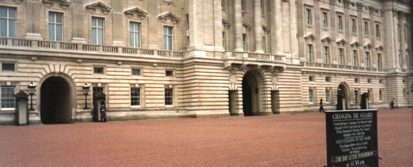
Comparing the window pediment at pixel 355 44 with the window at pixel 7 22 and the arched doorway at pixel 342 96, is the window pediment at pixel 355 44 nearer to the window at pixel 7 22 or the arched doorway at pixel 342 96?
the arched doorway at pixel 342 96

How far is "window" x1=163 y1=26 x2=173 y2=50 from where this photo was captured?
45.0 meters

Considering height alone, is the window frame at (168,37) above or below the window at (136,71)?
above

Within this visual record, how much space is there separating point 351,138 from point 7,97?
32733 mm

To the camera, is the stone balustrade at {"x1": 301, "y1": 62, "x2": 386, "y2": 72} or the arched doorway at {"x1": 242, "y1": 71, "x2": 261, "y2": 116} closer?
the arched doorway at {"x1": 242, "y1": 71, "x2": 261, "y2": 116}

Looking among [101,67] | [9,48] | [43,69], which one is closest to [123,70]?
[101,67]

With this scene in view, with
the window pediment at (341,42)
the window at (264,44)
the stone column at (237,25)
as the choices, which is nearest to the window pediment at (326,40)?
the window pediment at (341,42)

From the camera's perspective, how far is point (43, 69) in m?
35.5

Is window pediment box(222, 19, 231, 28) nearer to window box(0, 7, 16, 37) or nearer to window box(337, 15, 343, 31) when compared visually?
window box(0, 7, 16, 37)

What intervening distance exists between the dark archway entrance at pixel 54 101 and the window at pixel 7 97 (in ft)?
15.7

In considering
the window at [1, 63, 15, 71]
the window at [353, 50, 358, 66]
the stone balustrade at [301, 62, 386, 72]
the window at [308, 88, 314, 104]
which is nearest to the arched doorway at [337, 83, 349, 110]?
the stone balustrade at [301, 62, 386, 72]

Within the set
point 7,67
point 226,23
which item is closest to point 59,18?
point 7,67

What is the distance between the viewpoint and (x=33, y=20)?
35.7 meters

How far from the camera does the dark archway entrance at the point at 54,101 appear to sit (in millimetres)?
38344

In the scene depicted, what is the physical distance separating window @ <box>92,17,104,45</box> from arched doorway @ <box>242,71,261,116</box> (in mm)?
19208
